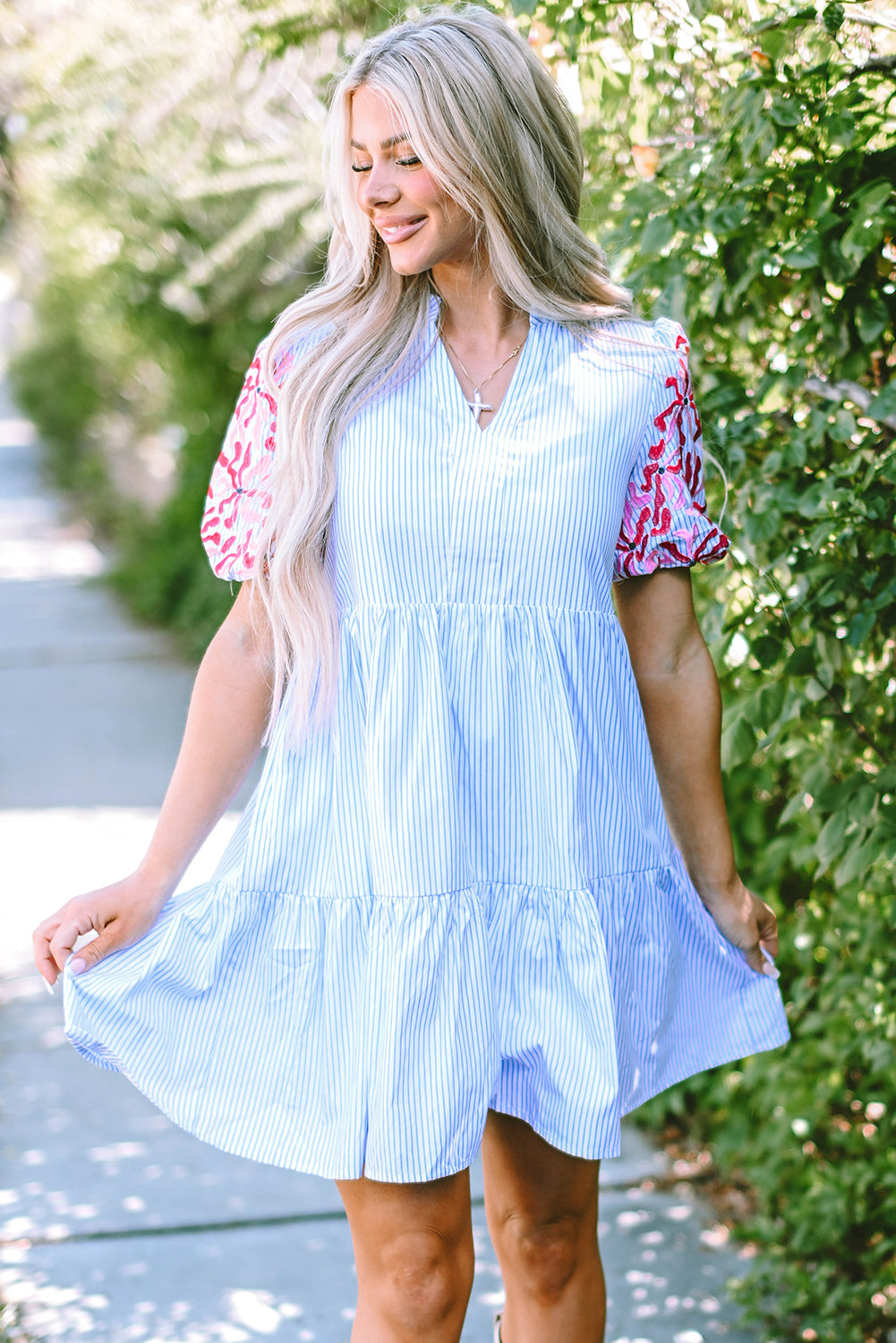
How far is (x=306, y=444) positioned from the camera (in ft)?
5.51

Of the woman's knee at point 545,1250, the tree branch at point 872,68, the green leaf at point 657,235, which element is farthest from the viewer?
the green leaf at point 657,235

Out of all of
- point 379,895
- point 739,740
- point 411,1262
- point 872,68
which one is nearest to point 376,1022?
point 379,895

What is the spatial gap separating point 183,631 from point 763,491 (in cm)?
672

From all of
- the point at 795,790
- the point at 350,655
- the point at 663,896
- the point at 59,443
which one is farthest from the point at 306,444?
the point at 59,443

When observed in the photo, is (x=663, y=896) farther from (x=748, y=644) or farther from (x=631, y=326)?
(x=631, y=326)

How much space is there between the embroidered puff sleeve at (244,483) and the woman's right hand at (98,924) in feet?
1.28

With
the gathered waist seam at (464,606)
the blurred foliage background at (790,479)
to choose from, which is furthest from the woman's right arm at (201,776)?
the blurred foliage background at (790,479)

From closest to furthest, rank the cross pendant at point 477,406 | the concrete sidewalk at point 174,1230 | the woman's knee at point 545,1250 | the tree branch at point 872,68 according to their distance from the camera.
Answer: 1. the cross pendant at point 477,406
2. the woman's knee at point 545,1250
3. the tree branch at point 872,68
4. the concrete sidewalk at point 174,1230

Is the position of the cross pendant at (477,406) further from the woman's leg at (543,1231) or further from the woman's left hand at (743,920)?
the woman's leg at (543,1231)

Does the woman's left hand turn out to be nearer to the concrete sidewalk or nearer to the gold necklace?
the gold necklace

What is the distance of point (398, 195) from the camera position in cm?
170

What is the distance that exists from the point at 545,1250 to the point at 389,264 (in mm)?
1241

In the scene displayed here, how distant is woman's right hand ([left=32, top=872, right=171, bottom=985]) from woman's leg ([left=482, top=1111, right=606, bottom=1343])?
1.68 ft

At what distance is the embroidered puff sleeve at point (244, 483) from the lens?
175 cm
